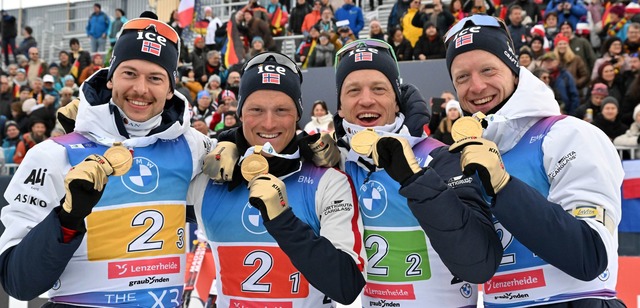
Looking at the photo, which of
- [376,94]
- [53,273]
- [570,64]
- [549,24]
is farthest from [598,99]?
[53,273]

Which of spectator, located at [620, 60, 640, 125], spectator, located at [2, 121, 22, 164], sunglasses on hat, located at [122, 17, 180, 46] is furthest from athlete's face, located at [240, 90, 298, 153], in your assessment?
spectator, located at [2, 121, 22, 164]

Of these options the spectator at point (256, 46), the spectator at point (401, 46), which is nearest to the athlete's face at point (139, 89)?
the spectator at point (401, 46)

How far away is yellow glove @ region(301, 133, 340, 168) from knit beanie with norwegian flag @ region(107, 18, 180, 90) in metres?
0.92

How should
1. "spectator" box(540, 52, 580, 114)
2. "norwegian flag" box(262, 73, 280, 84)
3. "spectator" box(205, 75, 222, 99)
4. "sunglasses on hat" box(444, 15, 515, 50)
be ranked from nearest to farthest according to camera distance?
"sunglasses on hat" box(444, 15, 515, 50)
"norwegian flag" box(262, 73, 280, 84)
"spectator" box(540, 52, 580, 114)
"spectator" box(205, 75, 222, 99)

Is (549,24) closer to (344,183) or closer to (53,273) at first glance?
(344,183)

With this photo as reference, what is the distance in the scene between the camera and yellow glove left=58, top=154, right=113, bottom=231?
3.39 meters

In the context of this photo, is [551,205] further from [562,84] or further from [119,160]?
[562,84]

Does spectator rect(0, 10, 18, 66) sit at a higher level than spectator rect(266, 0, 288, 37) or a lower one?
lower

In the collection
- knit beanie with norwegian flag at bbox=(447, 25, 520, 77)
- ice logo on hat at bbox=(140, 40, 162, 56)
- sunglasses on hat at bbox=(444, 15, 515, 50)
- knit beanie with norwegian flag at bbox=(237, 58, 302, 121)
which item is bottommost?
knit beanie with norwegian flag at bbox=(237, 58, 302, 121)

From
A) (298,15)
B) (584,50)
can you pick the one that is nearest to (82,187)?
(584,50)

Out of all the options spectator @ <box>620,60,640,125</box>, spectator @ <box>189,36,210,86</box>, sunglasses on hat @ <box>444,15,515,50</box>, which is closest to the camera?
sunglasses on hat @ <box>444,15,515,50</box>

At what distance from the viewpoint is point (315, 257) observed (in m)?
3.68

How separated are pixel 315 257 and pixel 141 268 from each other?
996mm

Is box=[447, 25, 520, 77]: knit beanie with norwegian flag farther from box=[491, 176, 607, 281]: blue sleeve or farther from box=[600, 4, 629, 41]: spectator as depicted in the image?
box=[600, 4, 629, 41]: spectator
